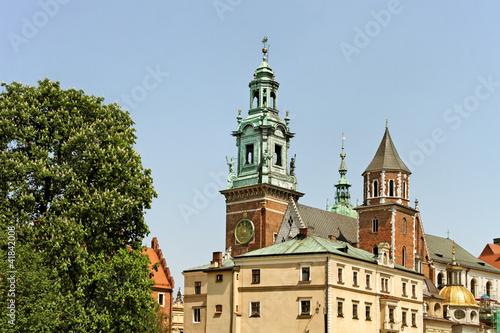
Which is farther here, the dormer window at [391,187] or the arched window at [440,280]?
the arched window at [440,280]

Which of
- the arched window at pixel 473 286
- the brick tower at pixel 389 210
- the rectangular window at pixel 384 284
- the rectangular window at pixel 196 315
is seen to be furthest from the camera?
the arched window at pixel 473 286

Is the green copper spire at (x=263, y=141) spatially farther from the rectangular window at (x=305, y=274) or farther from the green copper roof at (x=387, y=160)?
the rectangular window at (x=305, y=274)

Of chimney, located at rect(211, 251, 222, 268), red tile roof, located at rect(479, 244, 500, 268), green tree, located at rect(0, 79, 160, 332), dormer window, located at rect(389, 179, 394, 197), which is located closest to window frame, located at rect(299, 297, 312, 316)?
chimney, located at rect(211, 251, 222, 268)

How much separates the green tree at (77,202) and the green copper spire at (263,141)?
1768 inches

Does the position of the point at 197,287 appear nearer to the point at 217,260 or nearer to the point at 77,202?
the point at 217,260

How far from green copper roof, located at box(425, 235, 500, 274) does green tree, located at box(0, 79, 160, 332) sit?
67.1 metres

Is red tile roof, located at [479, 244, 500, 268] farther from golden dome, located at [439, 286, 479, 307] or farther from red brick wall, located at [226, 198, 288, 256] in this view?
red brick wall, located at [226, 198, 288, 256]

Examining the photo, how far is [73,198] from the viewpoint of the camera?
42969mm

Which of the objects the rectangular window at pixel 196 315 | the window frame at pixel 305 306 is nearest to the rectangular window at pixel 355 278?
the window frame at pixel 305 306

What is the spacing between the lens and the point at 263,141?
91.4 metres

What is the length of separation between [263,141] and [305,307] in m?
31.6

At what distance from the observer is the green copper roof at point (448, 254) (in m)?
108

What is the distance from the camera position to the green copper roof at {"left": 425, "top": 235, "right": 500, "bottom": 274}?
353 ft

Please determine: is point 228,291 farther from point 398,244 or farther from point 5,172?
point 5,172
